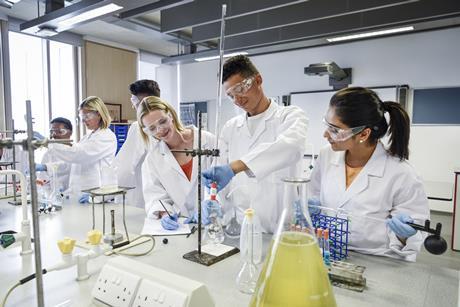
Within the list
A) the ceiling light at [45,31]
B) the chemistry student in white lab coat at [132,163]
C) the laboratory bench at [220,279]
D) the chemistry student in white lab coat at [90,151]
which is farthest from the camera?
the ceiling light at [45,31]

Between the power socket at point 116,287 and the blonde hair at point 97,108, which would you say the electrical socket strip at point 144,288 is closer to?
the power socket at point 116,287

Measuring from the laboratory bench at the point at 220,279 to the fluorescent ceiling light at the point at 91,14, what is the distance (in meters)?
2.18

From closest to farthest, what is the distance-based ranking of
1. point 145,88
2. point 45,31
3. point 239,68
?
point 239,68 → point 145,88 → point 45,31

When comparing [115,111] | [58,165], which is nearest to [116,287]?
[58,165]

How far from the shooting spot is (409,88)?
4738 mm

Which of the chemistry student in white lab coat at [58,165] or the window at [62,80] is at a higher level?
the window at [62,80]

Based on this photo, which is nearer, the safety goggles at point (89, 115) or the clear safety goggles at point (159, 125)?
the clear safety goggles at point (159, 125)

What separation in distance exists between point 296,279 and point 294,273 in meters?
0.01

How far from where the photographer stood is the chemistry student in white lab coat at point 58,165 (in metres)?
1.96

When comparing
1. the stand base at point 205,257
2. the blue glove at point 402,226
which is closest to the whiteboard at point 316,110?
the blue glove at point 402,226

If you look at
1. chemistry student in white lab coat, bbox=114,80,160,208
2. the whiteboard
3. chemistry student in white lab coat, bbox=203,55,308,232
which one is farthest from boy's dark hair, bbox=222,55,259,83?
the whiteboard

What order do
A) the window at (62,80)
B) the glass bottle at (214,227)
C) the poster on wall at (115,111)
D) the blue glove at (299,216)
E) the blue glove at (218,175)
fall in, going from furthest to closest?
the poster on wall at (115,111) < the window at (62,80) < the blue glove at (218,175) < the glass bottle at (214,227) < the blue glove at (299,216)

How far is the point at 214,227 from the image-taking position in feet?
4.21

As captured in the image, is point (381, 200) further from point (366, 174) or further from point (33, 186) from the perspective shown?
point (33, 186)
